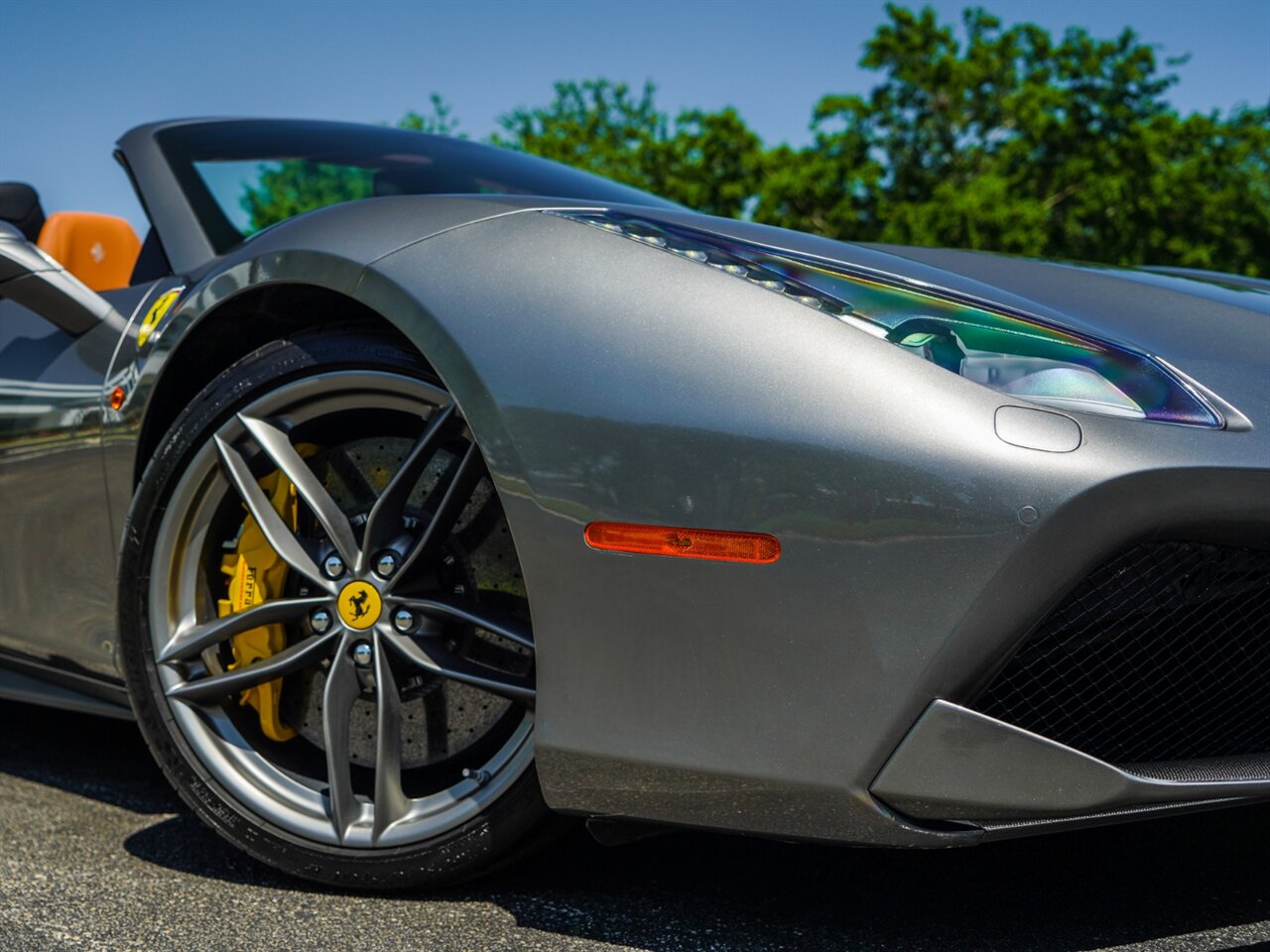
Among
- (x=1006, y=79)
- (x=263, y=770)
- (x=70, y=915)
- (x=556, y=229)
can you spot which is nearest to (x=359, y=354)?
(x=556, y=229)

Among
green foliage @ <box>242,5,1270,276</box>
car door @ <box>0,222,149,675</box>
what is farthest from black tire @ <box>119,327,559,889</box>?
green foliage @ <box>242,5,1270,276</box>

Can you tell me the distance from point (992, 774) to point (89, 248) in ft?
8.64

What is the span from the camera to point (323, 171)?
307 cm

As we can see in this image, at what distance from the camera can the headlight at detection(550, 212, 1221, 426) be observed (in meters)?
1.59

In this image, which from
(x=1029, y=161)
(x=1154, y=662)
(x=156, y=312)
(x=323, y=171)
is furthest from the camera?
(x=1029, y=161)

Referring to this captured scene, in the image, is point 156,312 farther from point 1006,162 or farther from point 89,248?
point 1006,162

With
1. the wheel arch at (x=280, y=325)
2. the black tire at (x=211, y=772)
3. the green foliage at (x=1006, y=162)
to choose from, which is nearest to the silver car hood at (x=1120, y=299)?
the wheel arch at (x=280, y=325)

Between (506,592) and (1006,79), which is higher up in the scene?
(1006,79)

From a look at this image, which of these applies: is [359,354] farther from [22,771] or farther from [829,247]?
[22,771]

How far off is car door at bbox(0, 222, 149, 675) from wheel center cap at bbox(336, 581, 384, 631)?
0.60m

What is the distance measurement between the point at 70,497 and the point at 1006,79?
34.4 m

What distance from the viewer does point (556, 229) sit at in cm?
185

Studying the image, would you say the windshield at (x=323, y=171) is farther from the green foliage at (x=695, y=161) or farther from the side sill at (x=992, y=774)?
the green foliage at (x=695, y=161)

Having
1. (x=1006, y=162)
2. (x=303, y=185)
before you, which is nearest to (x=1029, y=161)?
(x=1006, y=162)
